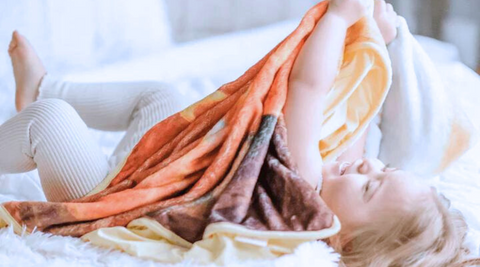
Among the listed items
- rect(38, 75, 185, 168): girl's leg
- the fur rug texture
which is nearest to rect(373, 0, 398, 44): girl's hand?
rect(38, 75, 185, 168): girl's leg

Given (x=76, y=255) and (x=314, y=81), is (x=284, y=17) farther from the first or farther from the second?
(x=76, y=255)

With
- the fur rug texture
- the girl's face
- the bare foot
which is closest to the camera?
the fur rug texture

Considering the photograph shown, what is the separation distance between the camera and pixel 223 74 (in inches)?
72.7

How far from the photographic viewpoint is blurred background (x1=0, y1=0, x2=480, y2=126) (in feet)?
5.80

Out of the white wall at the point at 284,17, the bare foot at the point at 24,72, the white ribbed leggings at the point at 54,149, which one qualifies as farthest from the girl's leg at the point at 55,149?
the white wall at the point at 284,17

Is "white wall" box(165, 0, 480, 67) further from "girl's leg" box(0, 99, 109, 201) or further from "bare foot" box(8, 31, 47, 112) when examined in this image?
"girl's leg" box(0, 99, 109, 201)

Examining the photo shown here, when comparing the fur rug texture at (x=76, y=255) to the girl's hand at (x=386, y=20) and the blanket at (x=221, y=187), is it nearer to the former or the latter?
the blanket at (x=221, y=187)

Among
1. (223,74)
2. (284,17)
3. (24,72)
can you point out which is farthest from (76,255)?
(284,17)

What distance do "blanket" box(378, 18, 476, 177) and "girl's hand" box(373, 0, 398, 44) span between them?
30mm

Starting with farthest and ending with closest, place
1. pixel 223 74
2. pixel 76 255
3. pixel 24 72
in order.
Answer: pixel 223 74 < pixel 24 72 < pixel 76 255

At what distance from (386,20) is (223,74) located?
669mm

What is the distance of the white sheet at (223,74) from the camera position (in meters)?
1.24

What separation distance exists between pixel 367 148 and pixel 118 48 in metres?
0.91

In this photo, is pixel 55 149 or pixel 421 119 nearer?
pixel 55 149
